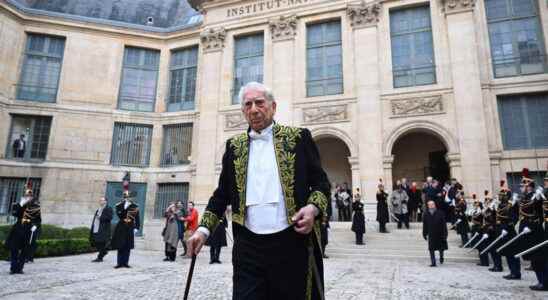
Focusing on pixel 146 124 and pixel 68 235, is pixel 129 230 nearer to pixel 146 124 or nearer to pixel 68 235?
pixel 68 235

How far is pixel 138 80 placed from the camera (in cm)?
2169

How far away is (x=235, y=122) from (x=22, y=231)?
38.9 ft

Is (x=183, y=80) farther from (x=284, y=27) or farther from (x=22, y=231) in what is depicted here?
(x=22, y=231)

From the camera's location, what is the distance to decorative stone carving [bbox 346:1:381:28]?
17.0 m

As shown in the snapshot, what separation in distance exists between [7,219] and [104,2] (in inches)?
587

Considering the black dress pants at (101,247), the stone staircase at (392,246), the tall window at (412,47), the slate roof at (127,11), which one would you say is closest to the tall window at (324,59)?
the tall window at (412,47)

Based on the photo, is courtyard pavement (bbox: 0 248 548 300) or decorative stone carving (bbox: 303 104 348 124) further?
decorative stone carving (bbox: 303 104 348 124)

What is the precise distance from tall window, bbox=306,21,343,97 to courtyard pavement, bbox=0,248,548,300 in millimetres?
10507

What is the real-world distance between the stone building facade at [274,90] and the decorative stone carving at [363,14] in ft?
0.16

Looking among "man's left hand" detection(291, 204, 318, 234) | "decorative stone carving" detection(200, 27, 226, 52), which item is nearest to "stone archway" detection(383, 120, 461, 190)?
"decorative stone carving" detection(200, 27, 226, 52)

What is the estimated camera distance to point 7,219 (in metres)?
17.9

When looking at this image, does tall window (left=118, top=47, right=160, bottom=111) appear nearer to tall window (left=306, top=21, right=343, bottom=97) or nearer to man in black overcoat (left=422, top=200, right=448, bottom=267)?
tall window (left=306, top=21, right=343, bottom=97)

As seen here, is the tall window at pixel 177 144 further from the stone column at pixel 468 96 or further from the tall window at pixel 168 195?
the stone column at pixel 468 96

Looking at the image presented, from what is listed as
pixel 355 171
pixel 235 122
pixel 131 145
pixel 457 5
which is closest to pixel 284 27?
pixel 235 122
